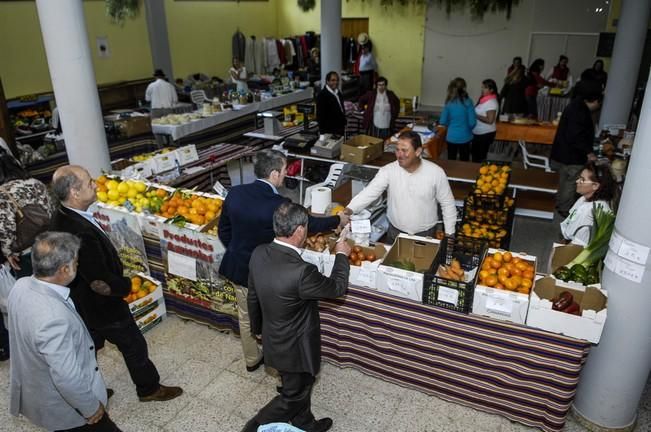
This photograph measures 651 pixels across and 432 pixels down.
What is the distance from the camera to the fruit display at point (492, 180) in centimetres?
503

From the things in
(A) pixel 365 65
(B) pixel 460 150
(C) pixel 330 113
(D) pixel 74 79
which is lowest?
(B) pixel 460 150

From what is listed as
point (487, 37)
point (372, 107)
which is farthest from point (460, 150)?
point (487, 37)

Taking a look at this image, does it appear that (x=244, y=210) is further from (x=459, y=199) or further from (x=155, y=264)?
(x=459, y=199)

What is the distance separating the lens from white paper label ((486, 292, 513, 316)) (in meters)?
2.86

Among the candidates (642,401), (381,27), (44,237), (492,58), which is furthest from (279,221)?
(381,27)

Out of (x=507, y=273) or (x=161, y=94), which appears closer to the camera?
(x=507, y=273)

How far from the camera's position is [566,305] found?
9.18ft

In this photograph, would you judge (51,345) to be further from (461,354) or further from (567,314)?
(567,314)

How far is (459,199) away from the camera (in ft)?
19.2

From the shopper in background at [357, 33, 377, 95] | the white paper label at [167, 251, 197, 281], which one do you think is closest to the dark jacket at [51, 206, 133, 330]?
the white paper label at [167, 251, 197, 281]

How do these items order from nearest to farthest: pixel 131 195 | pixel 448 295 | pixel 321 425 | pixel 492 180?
pixel 448 295 → pixel 321 425 → pixel 131 195 → pixel 492 180

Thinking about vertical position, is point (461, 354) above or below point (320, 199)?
below

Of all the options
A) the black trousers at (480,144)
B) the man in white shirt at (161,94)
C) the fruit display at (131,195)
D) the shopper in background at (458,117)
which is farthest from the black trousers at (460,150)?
→ the man in white shirt at (161,94)

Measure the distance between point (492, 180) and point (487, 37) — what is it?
31.9 ft
